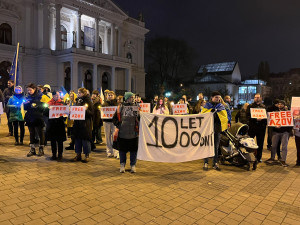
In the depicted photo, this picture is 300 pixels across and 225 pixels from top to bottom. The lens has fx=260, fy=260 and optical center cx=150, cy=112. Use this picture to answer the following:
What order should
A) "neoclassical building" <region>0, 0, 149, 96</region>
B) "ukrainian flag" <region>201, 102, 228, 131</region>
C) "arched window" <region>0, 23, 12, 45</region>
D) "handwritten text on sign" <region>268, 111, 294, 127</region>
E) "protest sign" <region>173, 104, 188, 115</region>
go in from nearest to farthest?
1. "ukrainian flag" <region>201, 102, 228, 131</region>
2. "handwritten text on sign" <region>268, 111, 294, 127</region>
3. "protest sign" <region>173, 104, 188, 115</region>
4. "arched window" <region>0, 23, 12, 45</region>
5. "neoclassical building" <region>0, 0, 149, 96</region>

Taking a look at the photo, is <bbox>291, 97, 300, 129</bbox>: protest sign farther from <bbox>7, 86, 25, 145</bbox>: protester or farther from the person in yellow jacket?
<bbox>7, 86, 25, 145</bbox>: protester

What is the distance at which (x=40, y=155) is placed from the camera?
7.91 m

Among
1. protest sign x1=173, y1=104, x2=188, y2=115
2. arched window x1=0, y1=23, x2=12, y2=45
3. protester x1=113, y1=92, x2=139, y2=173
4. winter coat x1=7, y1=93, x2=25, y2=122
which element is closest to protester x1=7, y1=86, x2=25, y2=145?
winter coat x1=7, y1=93, x2=25, y2=122

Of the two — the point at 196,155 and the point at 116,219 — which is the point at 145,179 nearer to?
the point at 196,155

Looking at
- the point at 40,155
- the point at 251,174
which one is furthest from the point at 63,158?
the point at 251,174

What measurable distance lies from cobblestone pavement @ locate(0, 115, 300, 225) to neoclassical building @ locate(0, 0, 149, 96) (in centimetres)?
3073

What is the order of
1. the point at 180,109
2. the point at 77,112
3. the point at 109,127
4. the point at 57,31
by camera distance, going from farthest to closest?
the point at 57,31
the point at 180,109
the point at 109,127
the point at 77,112

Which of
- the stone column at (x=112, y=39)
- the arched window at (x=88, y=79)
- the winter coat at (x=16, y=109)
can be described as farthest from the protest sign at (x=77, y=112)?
the stone column at (x=112, y=39)

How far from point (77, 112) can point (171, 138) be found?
2712 mm

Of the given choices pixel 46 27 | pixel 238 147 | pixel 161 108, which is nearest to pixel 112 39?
pixel 46 27

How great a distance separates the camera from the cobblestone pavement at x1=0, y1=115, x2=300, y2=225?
4109 millimetres

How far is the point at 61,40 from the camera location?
38.9 m

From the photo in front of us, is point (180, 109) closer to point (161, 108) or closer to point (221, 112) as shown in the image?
point (161, 108)

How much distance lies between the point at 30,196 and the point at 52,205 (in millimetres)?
660
